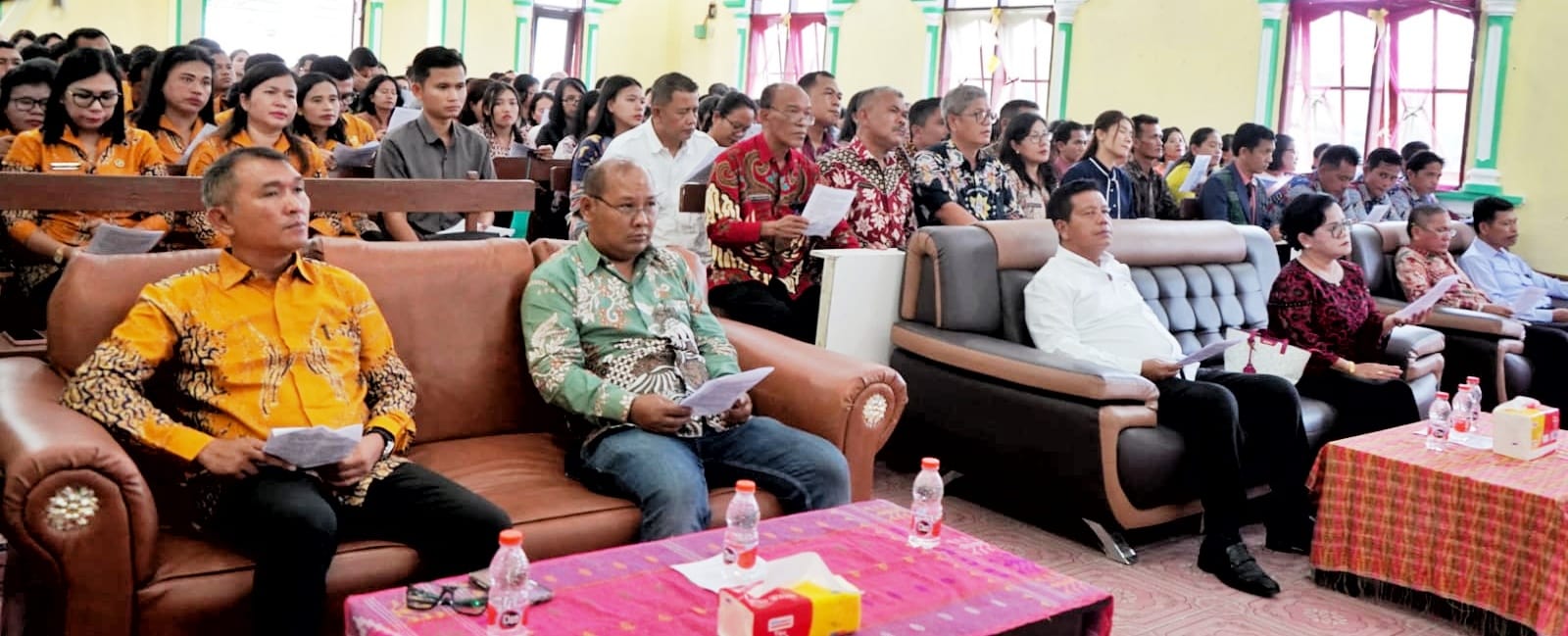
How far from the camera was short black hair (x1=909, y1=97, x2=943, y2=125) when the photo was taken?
4883mm

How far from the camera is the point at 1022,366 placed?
11.5 feet

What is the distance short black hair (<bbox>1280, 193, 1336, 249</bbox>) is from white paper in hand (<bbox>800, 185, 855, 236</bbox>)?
1413 millimetres

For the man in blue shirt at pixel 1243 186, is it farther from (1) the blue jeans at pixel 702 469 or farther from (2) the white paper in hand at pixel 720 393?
(2) the white paper in hand at pixel 720 393

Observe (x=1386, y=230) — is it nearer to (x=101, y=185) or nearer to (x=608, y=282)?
(x=608, y=282)

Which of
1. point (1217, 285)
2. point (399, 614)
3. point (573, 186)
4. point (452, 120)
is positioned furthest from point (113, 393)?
point (1217, 285)

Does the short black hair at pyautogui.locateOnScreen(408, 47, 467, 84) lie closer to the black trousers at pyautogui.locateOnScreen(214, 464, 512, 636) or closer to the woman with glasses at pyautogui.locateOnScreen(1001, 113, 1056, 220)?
the woman with glasses at pyautogui.locateOnScreen(1001, 113, 1056, 220)

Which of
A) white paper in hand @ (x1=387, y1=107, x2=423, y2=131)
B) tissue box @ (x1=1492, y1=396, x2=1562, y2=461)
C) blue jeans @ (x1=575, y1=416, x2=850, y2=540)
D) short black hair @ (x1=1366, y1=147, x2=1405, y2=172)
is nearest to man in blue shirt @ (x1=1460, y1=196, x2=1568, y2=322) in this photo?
short black hair @ (x1=1366, y1=147, x2=1405, y2=172)

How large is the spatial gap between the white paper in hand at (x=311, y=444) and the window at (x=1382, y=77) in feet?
23.9

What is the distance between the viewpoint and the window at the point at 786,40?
11.7m

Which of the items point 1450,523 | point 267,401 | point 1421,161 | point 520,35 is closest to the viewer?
point 267,401

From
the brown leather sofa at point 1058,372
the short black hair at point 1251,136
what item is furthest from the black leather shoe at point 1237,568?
the short black hair at point 1251,136

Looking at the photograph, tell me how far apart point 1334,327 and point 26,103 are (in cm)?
452

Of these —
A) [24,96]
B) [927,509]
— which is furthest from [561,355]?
[24,96]

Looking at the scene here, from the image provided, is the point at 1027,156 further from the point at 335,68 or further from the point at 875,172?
the point at 335,68
